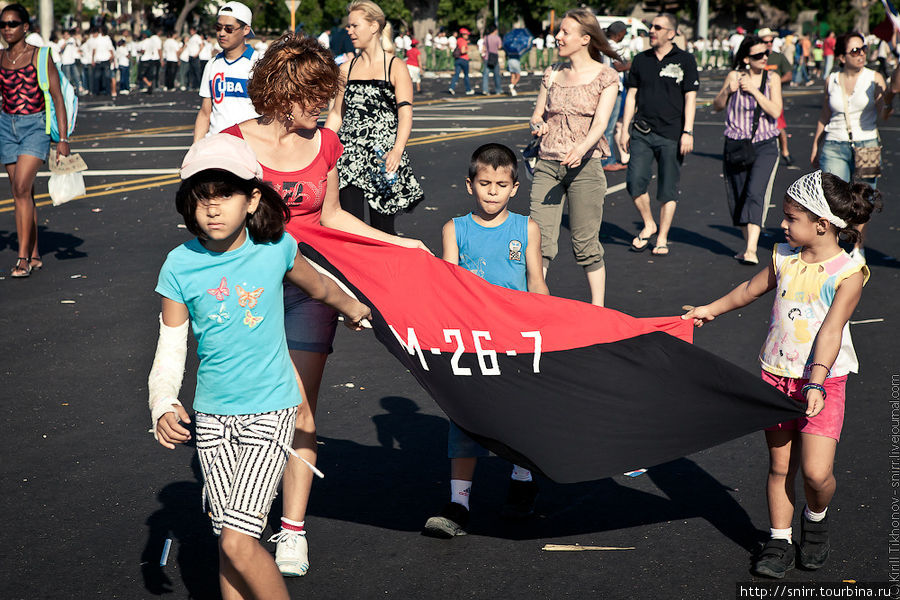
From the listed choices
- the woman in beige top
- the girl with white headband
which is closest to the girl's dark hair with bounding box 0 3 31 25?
the woman in beige top

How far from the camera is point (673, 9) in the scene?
282 ft

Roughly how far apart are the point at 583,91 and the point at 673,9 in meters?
82.5

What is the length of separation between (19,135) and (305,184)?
19.2 ft

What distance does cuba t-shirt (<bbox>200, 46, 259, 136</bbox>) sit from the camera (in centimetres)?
825

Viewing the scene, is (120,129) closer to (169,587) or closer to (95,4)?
Answer: (169,587)

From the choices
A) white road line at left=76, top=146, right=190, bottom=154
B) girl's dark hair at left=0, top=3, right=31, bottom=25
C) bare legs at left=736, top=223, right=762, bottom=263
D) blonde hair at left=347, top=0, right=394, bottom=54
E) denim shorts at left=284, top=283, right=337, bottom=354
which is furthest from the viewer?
white road line at left=76, top=146, right=190, bottom=154

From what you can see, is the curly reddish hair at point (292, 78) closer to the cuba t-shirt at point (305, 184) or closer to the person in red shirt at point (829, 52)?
the cuba t-shirt at point (305, 184)

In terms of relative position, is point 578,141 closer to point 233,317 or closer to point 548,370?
point 548,370

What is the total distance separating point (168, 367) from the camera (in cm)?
355

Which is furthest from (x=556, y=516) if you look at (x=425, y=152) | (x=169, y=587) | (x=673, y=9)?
(x=673, y=9)

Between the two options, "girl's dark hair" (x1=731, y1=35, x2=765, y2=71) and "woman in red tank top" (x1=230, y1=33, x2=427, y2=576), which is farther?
"girl's dark hair" (x1=731, y1=35, x2=765, y2=71)

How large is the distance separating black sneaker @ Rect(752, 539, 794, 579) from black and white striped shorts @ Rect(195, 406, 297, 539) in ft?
6.56

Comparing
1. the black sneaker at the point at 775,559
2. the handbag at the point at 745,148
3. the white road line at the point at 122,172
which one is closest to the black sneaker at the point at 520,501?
the black sneaker at the point at 775,559

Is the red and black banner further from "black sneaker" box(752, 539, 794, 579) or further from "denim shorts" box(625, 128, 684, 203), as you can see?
"denim shorts" box(625, 128, 684, 203)
